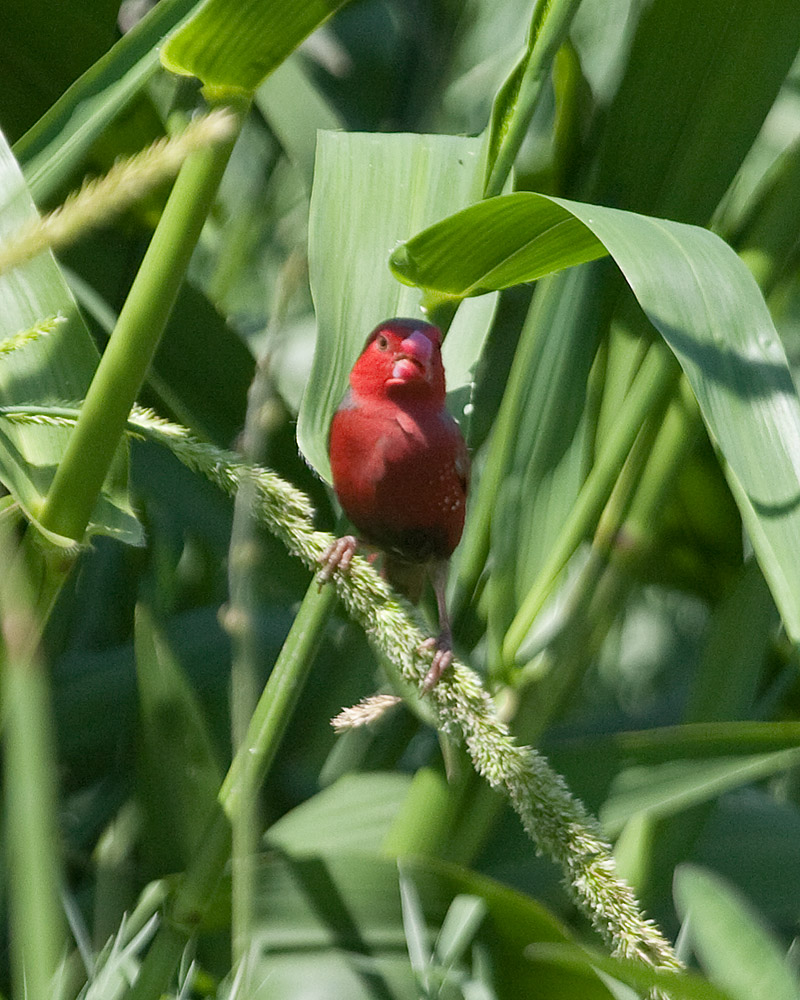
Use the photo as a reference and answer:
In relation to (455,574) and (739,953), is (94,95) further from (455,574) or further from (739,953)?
(739,953)

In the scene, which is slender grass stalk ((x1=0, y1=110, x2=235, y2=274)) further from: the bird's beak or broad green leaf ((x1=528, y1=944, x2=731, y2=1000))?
the bird's beak

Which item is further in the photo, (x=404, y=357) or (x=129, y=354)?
(x=404, y=357)

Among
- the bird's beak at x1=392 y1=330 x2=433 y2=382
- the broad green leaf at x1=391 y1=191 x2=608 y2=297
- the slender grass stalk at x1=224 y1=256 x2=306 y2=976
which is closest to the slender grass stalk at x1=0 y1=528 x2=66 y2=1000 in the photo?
the slender grass stalk at x1=224 y1=256 x2=306 y2=976

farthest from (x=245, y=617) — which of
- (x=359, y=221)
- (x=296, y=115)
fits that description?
(x=296, y=115)

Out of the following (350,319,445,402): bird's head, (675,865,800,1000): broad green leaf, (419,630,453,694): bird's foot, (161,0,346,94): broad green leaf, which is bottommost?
(675,865,800,1000): broad green leaf

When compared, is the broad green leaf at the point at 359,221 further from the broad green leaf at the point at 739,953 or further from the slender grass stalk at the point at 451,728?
the broad green leaf at the point at 739,953

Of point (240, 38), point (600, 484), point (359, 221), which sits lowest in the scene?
A: point (600, 484)
